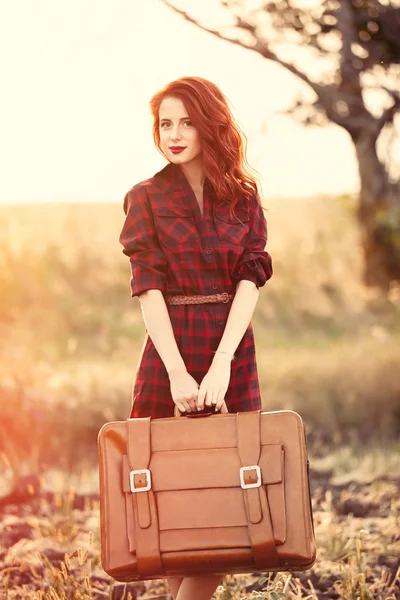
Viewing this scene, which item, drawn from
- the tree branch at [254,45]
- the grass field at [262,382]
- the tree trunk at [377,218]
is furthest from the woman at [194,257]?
the tree trunk at [377,218]

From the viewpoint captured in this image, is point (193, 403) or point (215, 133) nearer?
point (193, 403)

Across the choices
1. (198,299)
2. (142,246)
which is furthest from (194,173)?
(198,299)

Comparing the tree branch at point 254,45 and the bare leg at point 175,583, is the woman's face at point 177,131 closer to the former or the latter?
the bare leg at point 175,583

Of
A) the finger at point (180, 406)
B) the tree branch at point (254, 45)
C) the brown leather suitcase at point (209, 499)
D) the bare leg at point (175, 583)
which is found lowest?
the bare leg at point (175, 583)

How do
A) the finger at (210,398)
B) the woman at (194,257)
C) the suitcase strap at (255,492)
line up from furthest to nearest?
the woman at (194,257) → the finger at (210,398) → the suitcase strap at (255,492)

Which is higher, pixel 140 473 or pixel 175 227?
pixel 175 227

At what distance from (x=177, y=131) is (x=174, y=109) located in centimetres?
6

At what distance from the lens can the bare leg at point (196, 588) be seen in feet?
8.01

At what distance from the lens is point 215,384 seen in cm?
243

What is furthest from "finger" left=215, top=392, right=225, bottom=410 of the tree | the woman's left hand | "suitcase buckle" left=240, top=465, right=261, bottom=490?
the tree

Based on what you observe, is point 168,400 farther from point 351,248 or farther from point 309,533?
point 351,248

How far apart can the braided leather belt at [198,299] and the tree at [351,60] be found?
2125 millimetres

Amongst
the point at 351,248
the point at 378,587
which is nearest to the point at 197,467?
the point at 378,587

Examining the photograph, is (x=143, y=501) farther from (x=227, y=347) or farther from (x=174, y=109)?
(x=174, y=109)
